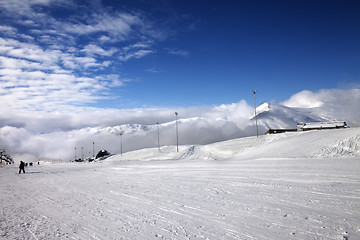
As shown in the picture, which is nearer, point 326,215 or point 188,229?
point 188,229

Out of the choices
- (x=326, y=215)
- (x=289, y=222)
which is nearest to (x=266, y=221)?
(x=289, y=222)

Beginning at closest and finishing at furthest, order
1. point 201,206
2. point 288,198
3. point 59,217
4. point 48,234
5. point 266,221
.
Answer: point 48,234 → point 266,221 → point 59,217 → point 201,206 → point 288,198

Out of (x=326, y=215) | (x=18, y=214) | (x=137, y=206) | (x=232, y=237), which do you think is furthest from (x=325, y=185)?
(x=18, y=214)

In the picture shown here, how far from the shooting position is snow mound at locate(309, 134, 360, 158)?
2370 cm

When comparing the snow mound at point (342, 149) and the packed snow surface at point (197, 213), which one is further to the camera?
the snow mound at point (342, 149)

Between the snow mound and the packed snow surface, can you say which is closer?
the packed snow surface

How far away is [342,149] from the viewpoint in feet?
81.5

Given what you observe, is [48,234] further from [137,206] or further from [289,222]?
[289,222]

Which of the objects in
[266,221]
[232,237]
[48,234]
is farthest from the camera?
[266,221]

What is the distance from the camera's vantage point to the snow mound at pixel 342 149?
2370 centimetres

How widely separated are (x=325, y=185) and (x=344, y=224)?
215 inches

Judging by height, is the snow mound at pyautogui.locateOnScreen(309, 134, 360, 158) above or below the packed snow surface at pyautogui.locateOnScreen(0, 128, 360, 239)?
above

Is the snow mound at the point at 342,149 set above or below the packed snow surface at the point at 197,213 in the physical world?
above

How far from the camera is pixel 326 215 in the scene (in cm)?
649
